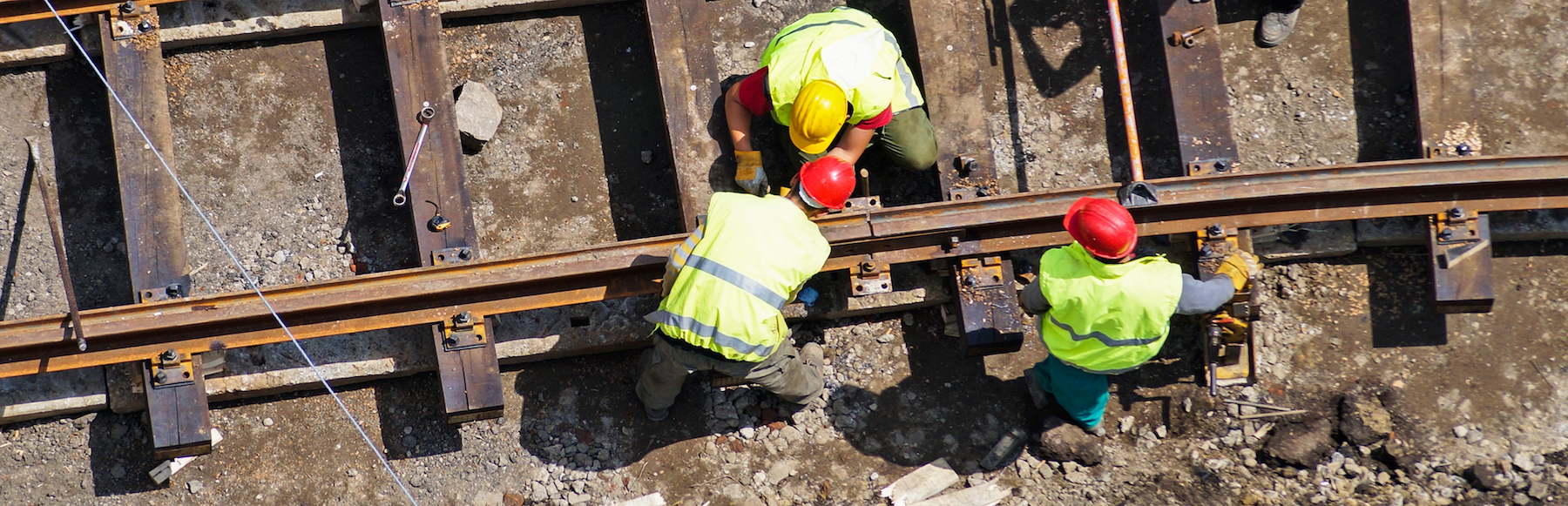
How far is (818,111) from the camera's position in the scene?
493cm

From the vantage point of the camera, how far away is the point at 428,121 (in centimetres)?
531

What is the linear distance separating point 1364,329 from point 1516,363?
74 centimetres

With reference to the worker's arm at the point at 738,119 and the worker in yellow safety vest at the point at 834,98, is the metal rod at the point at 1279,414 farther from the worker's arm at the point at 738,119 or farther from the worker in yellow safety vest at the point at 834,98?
the worker's arm at the point at 738,119

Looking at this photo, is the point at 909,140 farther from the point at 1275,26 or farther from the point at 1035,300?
the point at 1275,26

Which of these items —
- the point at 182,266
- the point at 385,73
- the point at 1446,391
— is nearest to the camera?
the point at 182,266

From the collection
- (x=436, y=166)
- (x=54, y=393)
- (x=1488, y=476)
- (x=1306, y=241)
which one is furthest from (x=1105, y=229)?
(x=54, y=393)

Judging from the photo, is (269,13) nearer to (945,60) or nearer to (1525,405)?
(945,60)

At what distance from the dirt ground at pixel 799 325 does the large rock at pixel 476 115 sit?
10 cm

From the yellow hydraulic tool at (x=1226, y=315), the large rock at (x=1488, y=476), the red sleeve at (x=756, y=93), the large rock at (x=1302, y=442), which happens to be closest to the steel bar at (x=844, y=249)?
the yellow hydraulic tool at (x=1226, y=315)

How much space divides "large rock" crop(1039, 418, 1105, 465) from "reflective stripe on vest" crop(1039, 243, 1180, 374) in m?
0.71

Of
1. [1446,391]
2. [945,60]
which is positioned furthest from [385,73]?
[1446,391]

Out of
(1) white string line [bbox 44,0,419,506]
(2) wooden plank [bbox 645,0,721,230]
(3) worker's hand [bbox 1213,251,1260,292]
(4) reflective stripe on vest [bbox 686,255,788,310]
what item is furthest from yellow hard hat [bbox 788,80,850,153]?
(1) white string line [bbox 44,0,419,506]

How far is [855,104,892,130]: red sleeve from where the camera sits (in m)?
5.20

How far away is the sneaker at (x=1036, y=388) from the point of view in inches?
215
